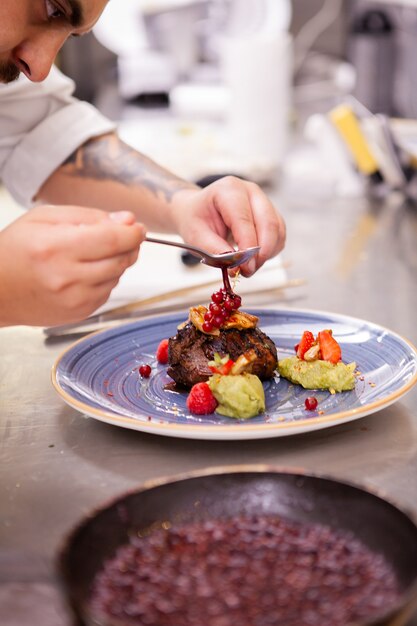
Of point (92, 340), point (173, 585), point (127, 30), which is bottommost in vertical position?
point (127, 30)

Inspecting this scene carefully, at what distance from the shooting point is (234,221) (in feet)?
4.95

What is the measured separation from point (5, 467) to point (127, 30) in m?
4.40

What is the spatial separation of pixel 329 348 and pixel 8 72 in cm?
68

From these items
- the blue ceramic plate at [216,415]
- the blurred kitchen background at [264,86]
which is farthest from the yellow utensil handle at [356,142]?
the blue ceramic plate at [216,415]

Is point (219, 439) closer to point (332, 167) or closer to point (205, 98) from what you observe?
point (332, 167)

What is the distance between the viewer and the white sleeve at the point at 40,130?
1930 mm

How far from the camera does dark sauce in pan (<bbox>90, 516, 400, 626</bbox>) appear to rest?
0.70 metres

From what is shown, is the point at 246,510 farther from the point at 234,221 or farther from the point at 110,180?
the point at 110,180

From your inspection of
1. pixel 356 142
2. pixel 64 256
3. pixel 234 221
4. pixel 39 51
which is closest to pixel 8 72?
pixel 39 51

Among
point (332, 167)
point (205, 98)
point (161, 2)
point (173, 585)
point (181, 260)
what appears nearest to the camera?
A: point (173, 585)

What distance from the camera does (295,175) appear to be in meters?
2.90

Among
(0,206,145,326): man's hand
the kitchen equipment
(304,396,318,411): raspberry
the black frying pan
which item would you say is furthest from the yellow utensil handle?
the black frying pan

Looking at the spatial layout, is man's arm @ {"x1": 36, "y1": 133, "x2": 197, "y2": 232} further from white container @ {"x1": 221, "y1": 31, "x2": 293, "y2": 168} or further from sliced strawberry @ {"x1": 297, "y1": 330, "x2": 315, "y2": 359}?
white container @ {"x1": 221, "y1": 31, "x2": 293, "y2": 168}

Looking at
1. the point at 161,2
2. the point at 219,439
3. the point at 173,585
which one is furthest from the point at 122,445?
the point at 161,2
